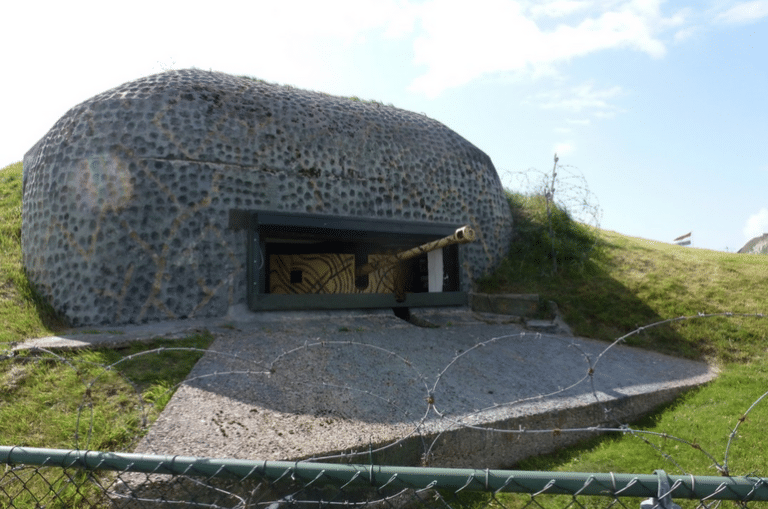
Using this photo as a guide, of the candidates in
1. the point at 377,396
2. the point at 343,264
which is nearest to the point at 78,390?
the point at 377,396

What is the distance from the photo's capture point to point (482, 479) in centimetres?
157

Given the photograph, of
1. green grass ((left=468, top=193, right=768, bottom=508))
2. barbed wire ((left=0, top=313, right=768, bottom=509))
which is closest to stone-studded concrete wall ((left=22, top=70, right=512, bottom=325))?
barbed wire ((left=0, top=313, right=768, bottom=509))

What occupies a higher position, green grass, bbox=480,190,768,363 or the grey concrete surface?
green grass, bbox=480,190,768,363

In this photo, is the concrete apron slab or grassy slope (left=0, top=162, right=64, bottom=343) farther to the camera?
grassy slope (left=0, top=162, right=64, bottom=343)

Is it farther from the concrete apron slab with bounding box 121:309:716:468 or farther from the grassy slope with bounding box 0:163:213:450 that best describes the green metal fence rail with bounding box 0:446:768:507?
the grassy slope with bounding box 0:163:213:450

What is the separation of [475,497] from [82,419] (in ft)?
9.92

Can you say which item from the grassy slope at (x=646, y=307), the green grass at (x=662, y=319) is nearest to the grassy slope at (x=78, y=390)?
the grassy slope at (x=646, y=307)

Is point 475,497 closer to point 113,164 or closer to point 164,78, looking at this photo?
point 113,164

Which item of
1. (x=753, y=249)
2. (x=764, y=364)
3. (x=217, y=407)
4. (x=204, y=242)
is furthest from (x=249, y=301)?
(x=753, y=249)

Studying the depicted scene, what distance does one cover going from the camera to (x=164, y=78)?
7.49 metres

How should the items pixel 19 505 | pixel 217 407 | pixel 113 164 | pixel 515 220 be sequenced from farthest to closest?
1. pixel 515 220
2. pixel 113 164
3. pixel 217 407
4. pixel 19 505

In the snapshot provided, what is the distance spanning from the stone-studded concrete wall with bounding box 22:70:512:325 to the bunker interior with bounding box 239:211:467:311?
24 cm

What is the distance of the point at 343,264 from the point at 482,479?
767 cm

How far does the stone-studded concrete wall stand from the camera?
6516mm
